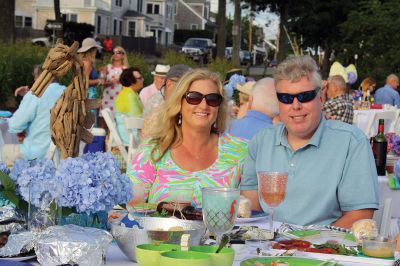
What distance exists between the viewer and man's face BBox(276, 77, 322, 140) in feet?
15.2

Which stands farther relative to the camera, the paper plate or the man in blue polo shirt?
the man in blue polo shirt

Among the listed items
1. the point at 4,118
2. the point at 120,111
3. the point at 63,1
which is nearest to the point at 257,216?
the point at 4,118

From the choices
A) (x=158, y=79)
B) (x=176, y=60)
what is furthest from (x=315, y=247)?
(x=176, y=60)

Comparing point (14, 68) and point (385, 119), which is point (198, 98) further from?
point (14, 68)

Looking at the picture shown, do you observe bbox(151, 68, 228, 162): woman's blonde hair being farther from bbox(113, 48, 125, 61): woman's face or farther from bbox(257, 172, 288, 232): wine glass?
bbox(113, 48, 125, 61): woman's face

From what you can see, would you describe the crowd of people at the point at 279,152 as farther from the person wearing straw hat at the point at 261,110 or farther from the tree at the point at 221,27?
the tree at the point at 221,27

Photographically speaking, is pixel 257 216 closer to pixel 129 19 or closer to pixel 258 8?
pixel 258 8

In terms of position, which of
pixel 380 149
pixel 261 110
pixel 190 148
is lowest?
pixel 380 149

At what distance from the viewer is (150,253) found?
2.69m

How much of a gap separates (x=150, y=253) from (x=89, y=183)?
0.58m

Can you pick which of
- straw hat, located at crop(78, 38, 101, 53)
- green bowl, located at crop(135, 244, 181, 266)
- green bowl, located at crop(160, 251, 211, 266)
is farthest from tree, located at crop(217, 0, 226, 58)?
green bowl, located at crop(160, 251, 211, 266)

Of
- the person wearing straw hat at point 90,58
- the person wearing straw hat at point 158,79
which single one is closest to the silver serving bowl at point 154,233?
the person wearing straw hat at point 158,79

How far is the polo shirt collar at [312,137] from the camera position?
467 centimetres

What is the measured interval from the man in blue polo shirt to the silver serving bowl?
4.47 feet
